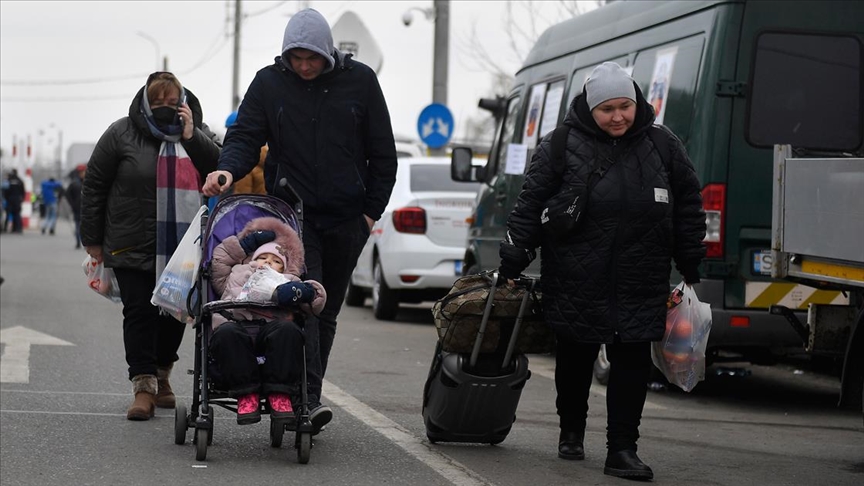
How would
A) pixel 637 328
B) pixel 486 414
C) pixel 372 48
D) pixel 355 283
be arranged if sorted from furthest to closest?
1. pixel 372 48
2. pixel 355 283
3. pixel 486 414
4. pixel 637 328

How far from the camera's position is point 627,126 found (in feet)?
21.5

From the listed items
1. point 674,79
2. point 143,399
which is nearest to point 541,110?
point 674,79

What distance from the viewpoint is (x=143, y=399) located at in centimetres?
779

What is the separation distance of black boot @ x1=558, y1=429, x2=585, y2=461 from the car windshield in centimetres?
839

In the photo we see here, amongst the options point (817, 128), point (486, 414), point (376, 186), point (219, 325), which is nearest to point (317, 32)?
point (376, 186)

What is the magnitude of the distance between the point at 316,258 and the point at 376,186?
0.45 meters

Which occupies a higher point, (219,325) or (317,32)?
(317,32)

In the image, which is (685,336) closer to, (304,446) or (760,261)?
(304,446)

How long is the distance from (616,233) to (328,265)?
146cm

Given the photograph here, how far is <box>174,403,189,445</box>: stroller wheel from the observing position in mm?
6805

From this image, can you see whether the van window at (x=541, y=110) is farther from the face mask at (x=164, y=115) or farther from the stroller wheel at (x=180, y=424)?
the stroller wheel at (x=180, y=424)

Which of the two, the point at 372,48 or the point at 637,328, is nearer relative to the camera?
the point at 637,328

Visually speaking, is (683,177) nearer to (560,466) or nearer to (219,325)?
(560,466)

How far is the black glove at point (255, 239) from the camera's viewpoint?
21.9 feet
